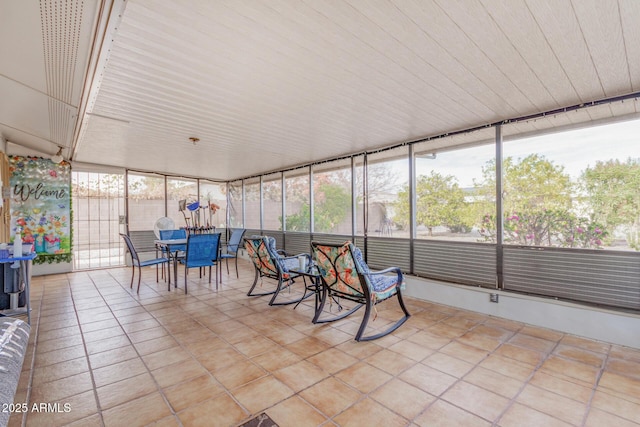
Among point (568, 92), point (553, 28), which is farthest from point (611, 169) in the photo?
point (553, 28)

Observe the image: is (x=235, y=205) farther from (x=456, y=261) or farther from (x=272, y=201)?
(x=456, y=261)

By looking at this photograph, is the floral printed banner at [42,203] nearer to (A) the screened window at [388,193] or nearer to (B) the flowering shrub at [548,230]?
(A) the screened window at [388,193]

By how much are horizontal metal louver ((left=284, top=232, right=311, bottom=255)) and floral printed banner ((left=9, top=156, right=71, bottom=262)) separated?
15.6 feet

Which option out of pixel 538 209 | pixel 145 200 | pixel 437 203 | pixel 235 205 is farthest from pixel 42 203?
pixel 538 209

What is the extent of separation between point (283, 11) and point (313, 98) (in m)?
1.28

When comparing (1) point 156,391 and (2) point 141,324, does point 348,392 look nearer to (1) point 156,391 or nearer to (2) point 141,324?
(1) point 156,391

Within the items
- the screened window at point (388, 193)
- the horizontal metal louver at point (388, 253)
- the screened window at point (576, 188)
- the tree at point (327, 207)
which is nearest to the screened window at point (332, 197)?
the tree at point (327, 207)

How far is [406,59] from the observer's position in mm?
2166

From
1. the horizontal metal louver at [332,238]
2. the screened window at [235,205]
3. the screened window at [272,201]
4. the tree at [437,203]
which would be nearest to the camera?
the tree at [437,203]

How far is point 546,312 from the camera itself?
10.7ft

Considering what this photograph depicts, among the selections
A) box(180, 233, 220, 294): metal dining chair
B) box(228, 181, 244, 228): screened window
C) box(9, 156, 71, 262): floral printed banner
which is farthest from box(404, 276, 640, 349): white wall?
box(9, 156, 71, 262): floral printed banner

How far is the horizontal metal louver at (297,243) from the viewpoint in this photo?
251 inches

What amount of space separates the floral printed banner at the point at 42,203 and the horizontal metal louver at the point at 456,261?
23.7 ft

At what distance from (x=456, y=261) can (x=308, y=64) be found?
124 inches
